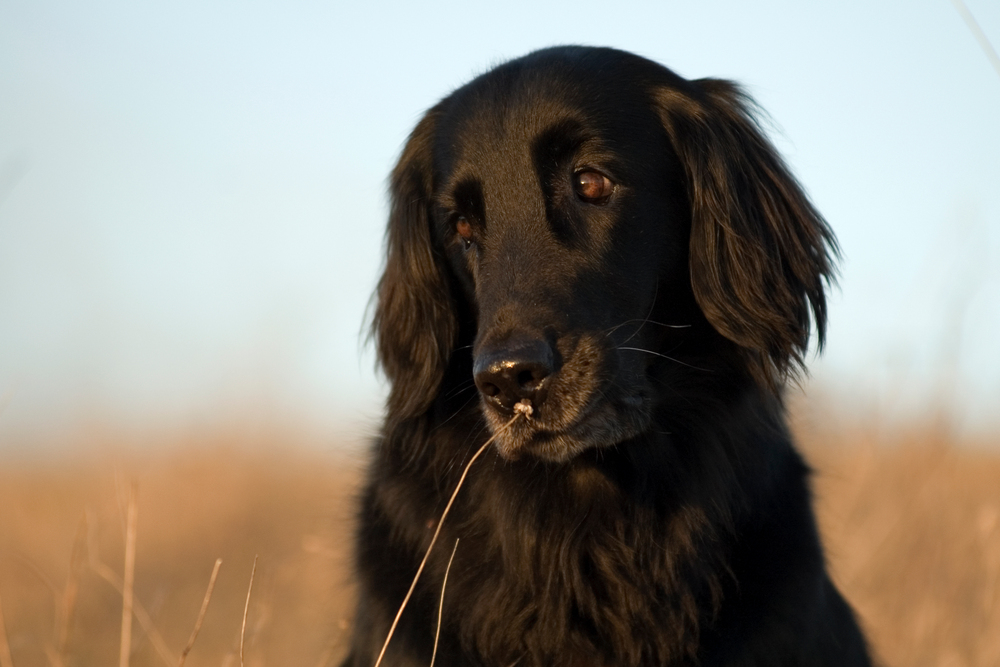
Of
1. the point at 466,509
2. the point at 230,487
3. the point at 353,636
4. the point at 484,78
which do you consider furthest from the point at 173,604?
the point at 484,78

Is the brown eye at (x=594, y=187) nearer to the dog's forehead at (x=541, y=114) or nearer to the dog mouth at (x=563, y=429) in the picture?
the dog's forehead at (x=541, y=114)

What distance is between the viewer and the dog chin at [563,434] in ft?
8.50

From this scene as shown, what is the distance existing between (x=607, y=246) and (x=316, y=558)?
420cm

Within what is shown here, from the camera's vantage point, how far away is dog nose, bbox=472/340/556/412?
7.92 feet

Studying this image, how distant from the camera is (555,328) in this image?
2520 mm

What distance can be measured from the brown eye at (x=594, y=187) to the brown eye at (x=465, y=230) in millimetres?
421

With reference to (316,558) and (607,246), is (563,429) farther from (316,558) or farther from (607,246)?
(316,558)

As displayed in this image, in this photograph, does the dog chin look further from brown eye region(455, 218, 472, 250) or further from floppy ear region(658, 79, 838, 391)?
brown eye region(455, 218, 472, 250)

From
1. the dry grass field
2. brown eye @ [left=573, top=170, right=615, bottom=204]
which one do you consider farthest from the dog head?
the dry grass field

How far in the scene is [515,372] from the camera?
2430 mm

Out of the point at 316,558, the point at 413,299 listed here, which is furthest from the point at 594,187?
the point at 316,558

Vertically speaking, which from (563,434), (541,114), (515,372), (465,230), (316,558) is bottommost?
(316,558)

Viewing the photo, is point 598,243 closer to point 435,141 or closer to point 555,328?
point 555,328

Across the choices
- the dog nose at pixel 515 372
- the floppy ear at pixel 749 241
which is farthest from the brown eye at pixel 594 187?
the dog nose at pixel 515 372
